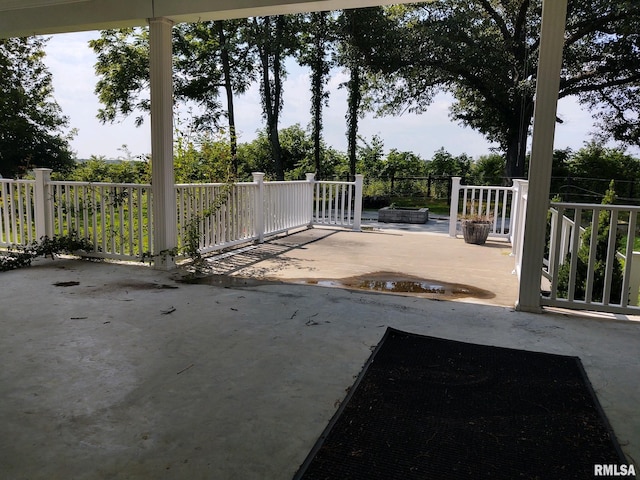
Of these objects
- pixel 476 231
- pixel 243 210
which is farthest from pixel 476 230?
pixel 243 210

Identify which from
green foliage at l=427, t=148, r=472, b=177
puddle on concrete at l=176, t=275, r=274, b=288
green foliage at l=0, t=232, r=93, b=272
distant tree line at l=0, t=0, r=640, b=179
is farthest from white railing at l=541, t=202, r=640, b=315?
green foliage at l=427, t=148, r=472, b=177

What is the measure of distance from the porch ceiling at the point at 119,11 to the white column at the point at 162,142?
18 centimetres

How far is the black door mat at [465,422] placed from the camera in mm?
1654

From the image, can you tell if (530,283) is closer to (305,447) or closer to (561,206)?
(561,206)

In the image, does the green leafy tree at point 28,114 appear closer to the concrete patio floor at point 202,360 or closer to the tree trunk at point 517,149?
the concrete patio floor at point 202,360

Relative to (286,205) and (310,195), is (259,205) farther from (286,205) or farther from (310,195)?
(310,195)

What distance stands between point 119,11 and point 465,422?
4923 mm

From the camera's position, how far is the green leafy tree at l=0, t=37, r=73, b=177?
14398 mm

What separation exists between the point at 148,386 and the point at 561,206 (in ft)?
10.5

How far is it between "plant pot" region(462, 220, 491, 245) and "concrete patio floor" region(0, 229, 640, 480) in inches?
102

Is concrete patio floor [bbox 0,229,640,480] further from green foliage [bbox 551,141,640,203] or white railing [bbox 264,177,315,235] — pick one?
green foliage [bbox 551,141,640,203]

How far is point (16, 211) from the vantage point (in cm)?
591

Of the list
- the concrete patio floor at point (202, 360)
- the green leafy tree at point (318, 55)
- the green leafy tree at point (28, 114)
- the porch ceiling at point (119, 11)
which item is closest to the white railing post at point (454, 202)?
the concrete patio floor at point (202, 360)

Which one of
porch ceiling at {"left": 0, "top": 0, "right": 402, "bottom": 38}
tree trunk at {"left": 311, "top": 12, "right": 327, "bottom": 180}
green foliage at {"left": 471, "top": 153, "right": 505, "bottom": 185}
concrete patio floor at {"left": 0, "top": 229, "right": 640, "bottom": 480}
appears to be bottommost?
concrete patio floor at {"left": 0, "top": 229, "right": 640, "bottom": 480}
